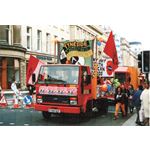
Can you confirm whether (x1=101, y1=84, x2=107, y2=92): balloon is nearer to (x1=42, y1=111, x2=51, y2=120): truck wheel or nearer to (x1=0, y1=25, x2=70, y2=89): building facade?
(x1=0, y1=25, x2=70, y2=89): building facade

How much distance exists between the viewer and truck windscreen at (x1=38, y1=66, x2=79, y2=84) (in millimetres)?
12664

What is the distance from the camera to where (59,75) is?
41.8 ft

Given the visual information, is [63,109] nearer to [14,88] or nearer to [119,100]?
[14,88]

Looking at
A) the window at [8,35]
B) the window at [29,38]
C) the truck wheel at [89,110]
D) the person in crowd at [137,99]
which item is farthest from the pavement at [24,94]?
the window at [8,35]

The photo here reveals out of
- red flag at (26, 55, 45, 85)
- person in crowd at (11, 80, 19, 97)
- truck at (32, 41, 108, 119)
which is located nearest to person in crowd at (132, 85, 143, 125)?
truck at (32, 41, 108, 119)

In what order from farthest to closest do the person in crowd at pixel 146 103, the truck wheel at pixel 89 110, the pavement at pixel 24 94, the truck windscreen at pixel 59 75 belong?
the truck wheel at pixel 89 110 < the truck windscreen at pixel 59 75 < the pavement at pixel 24 94 < the person in crowd at pixel 146 103

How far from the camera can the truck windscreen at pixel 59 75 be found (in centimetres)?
1266

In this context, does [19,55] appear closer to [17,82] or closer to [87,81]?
[17,82]

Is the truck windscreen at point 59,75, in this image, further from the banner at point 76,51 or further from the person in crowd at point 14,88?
the person in crowd at point 14,88
